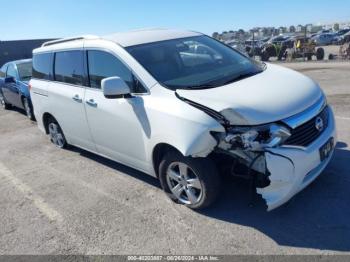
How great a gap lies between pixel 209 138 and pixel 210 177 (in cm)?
45

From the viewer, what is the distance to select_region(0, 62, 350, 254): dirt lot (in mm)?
3375

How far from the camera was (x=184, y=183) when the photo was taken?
3906 mm

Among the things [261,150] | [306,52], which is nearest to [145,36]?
[261,150]

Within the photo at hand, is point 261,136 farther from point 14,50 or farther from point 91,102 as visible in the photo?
point 14,50

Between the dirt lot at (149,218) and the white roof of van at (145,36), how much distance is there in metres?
1.80

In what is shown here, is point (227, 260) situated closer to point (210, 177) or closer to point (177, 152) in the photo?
point (210, 177)

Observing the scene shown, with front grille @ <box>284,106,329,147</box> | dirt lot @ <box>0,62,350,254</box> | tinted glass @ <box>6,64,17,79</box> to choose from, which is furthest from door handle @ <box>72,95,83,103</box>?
tinted glass @ <box>6,64,17,79</box>

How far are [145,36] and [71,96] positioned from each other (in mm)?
1423

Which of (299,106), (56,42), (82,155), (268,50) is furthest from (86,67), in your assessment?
(268,50)

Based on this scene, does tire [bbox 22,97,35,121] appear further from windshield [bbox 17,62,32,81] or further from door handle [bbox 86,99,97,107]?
door handle [bbox 86,99,97,107]

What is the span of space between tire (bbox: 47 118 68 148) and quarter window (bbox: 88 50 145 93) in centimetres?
186

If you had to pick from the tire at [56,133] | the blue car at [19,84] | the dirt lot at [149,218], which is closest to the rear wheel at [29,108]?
the blue car at [19,84]

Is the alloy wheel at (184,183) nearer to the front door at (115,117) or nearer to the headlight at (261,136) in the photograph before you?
the front door at (115,117)

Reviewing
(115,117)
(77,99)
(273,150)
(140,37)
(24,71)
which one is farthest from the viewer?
(24,71)
